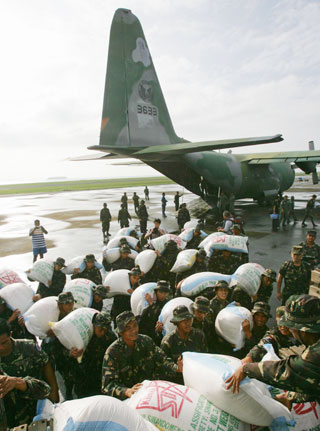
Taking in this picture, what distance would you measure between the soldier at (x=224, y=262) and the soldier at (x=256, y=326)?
2246 mm

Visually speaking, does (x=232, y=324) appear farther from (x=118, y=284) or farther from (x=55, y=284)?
(x=55, y=284)

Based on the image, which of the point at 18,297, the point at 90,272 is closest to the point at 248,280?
the point at 90,272

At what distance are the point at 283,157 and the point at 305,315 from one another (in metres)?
16.6

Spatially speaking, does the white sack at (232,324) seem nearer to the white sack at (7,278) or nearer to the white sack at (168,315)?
the white sack at (168,315)

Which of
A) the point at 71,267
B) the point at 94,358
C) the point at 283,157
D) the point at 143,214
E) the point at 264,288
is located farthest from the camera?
the point at 283,157

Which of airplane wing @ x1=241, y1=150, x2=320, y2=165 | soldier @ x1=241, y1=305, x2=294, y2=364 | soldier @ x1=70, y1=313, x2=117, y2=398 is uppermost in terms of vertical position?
airplane wing @ x1=241, y1=150, x2=320, y2=165

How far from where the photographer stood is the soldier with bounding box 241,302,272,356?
3.48 meters

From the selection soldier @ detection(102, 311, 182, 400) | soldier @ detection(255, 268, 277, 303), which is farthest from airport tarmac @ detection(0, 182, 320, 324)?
soldier @ detection(102, 311, 182, 400)

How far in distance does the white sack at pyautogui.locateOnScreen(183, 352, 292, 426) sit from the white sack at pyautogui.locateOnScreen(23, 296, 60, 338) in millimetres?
2356

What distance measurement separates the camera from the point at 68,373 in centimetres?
345

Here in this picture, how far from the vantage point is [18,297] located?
4.33 metres

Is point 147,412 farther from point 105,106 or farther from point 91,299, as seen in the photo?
point 105,106

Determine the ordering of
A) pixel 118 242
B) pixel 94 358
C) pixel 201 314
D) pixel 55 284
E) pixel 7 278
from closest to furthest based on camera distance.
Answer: pixel 94 358, pixel 201 314, pixel 7 278, pixel 55 284, pixel 118 242

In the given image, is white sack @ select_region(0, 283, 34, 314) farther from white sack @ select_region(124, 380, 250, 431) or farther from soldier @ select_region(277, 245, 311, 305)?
soldier @ select_region(277, 245, 311, 305)
